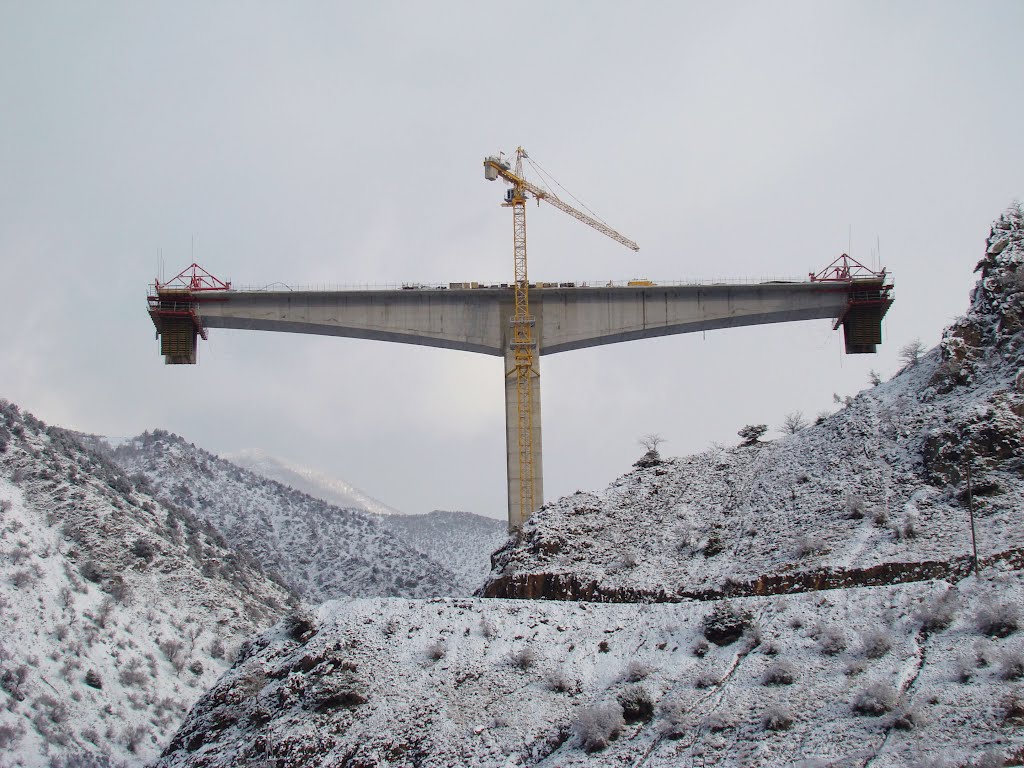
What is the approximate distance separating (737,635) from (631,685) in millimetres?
3322

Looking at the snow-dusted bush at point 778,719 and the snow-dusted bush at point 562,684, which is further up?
the snow-dusted bush at point 562,684

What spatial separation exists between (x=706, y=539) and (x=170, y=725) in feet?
93.6

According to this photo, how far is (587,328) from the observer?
57.6 m

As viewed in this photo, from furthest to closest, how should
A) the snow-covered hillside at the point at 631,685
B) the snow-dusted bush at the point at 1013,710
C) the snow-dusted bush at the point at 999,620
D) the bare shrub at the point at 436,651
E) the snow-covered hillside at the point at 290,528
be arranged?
the snow-covered hillside at the point at 290,528, the bare shrub at the point at 436,651, the snow-dusted bush at the point at 999,620, the snow-covered hillside at the point at 631,685, the snow-dusted bush at the point at 1013,710

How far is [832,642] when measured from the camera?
2602cm

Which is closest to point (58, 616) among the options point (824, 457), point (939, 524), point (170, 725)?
point (170, 725)

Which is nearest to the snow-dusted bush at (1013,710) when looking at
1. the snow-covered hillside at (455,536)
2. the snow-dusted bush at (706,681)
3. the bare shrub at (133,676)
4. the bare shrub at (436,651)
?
the snow-dusted bush at (706,681)

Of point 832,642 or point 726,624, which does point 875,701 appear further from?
point 726,624

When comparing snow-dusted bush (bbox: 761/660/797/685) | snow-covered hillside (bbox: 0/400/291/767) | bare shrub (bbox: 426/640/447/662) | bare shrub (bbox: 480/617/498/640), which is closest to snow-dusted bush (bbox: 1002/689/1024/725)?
snow-dusted bush (bbox: 761/660/797/685)

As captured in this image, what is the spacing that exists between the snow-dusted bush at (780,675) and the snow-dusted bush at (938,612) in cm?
342

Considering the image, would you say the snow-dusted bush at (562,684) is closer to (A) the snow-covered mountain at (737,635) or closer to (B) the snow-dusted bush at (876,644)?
(A) the snow-covered mountain at (737,635)

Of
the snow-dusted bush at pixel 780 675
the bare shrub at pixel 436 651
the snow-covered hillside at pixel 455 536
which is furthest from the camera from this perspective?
the snow-covered hillside at pixel 455 536

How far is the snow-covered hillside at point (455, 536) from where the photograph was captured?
100875 millimetres

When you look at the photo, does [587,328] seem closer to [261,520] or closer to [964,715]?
[964,715]
